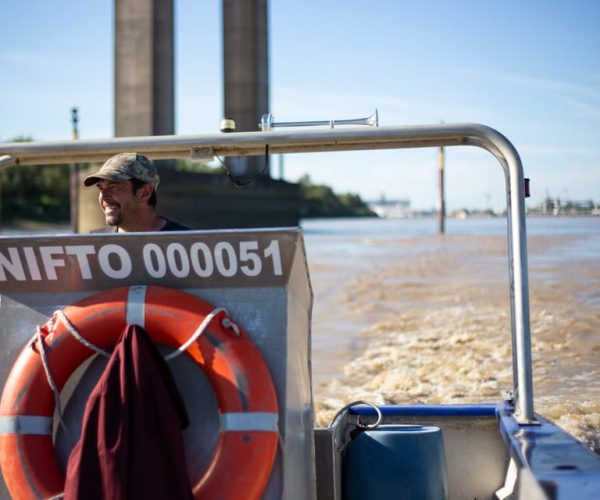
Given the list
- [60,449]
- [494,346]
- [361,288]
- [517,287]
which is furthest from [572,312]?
[60,449]

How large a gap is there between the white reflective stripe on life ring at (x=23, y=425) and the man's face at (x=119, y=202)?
762mm

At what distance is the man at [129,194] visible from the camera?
2.68 metres

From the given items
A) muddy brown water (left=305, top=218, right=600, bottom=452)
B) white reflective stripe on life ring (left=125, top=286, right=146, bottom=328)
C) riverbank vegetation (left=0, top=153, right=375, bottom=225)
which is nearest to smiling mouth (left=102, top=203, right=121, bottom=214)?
white reflective stripe on life ring (left=125, top=286, right=146, bottom=328)

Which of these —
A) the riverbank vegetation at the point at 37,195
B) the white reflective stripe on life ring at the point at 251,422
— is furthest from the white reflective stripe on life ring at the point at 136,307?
the riverbank vegetation at the point at 37,195

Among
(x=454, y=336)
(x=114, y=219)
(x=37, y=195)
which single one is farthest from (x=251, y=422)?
(x=37, y=195)

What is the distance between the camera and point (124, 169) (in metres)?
2.67

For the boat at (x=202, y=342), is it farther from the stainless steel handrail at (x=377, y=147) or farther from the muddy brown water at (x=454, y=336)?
the muddy brown water at (x=454, y=336)

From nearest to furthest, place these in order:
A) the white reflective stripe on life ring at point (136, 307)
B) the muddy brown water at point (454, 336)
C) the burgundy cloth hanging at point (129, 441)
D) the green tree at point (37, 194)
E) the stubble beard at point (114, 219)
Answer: the burgundy cloth hanging at point (129, 441) < the white reflective stripe on life ring at point (136, 307) < the stubble beard at point (114, 219) < the muddy brown water at point (454, 336) < the green tree at point (37, 194)

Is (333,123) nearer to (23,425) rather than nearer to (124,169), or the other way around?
(124,169)

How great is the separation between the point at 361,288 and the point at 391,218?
237 ft

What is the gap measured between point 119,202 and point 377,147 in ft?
2.74

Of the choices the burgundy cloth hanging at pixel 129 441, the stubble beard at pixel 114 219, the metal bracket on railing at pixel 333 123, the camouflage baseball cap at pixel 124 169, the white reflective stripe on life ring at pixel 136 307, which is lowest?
the burgundy cloth hanging at pixel 129 441

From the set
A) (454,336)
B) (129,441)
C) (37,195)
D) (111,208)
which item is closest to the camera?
(129,441)

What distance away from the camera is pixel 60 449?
7.54ft
